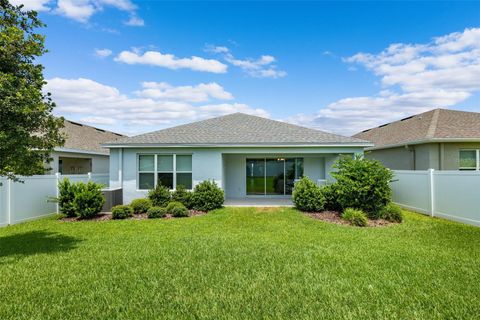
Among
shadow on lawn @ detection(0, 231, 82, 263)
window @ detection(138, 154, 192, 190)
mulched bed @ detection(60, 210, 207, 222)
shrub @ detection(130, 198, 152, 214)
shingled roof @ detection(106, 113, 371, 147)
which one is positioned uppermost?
shingled roof @ detection(106, 113, 371, 147)

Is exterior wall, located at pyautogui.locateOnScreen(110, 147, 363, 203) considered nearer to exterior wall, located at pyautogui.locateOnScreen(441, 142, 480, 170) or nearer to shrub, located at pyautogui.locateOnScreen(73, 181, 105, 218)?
shrub, located at pyautogui.locateOnScreen(73, 181, 105, 218)

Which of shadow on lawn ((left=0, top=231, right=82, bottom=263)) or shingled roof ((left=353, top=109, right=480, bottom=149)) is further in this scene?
shingled roof ((left=353, top=109, right=480, bottom=149))

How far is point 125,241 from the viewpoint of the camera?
24.8 ft

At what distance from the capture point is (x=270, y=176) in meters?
17.1

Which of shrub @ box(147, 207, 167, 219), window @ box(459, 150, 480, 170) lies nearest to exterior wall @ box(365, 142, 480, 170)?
window @ box(459, 150, 480, 170)

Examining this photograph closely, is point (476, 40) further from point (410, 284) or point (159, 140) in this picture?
point (159, 140)

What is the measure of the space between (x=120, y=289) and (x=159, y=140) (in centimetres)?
1023

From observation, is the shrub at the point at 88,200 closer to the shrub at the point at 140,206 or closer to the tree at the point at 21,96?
the shrub at the point at 140,206

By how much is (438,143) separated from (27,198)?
64.1ft

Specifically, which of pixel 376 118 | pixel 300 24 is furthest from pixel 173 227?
pixel 376 118

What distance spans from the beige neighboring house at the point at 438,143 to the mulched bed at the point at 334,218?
3.73m

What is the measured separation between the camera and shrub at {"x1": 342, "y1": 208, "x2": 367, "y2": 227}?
9.51 m

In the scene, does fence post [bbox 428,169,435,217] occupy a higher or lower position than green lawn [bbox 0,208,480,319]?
higher

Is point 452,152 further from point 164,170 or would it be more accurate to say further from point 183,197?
point 164,170
